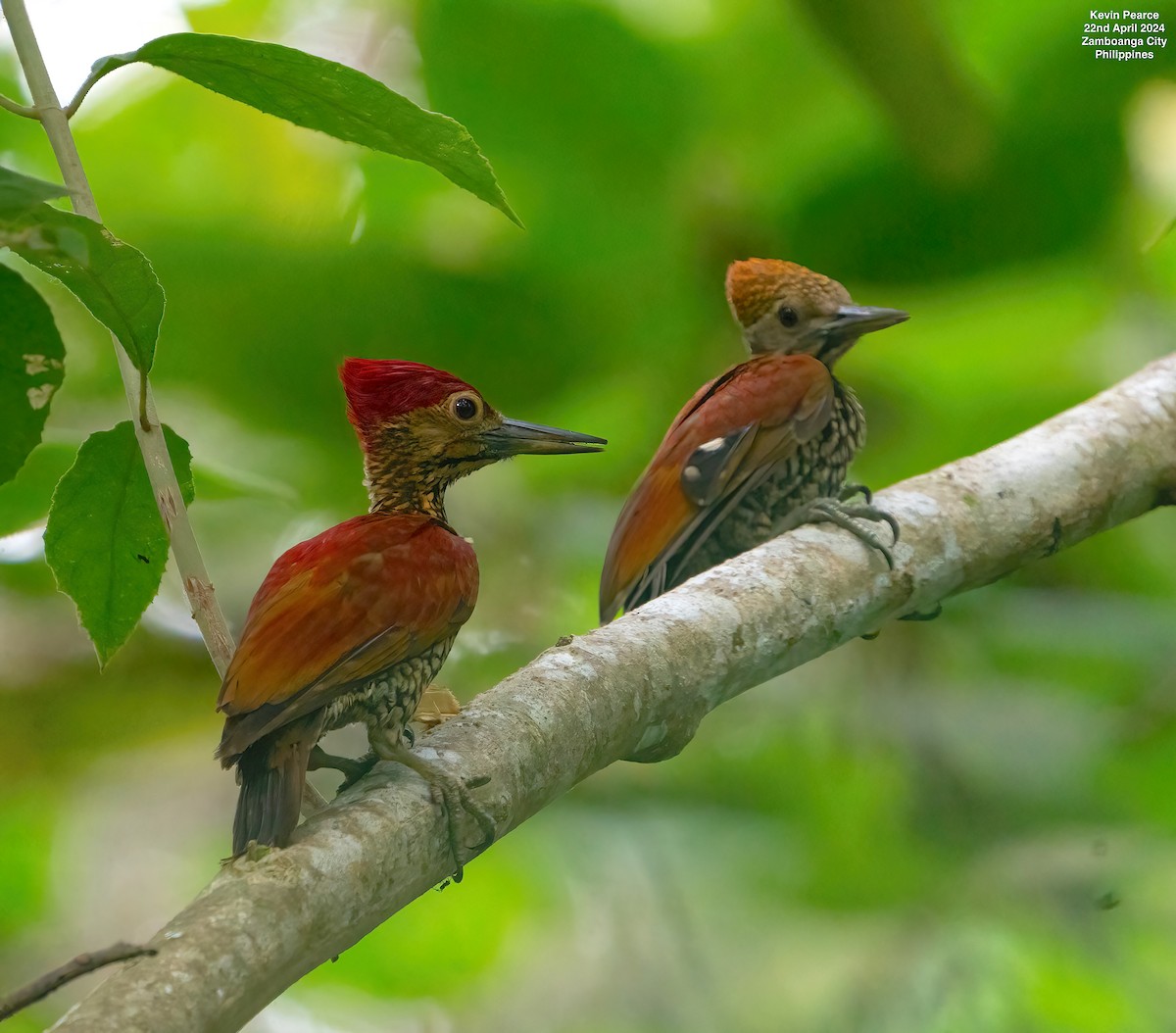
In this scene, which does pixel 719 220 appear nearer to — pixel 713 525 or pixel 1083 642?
pixel 713 525

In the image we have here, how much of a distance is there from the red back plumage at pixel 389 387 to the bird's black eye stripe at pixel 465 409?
16mm

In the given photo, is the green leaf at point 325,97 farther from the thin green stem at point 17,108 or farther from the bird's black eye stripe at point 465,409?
the bird's black eye stripe at point 465,409

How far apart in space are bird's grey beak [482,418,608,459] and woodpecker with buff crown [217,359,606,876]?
2 cm

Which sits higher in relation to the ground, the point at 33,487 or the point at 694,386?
the point at 33,487

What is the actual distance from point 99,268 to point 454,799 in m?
0.51

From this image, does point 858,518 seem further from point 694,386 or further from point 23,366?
point 23,366

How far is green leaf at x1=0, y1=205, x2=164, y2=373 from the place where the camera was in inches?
31.2

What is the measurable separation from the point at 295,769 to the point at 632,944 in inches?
59.1

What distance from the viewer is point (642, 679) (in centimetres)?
125

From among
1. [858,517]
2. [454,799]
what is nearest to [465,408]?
[858,517]

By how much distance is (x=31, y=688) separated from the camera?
233 cm

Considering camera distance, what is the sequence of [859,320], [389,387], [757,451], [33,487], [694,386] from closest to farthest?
[33,487] → [389,387] → [757,451] → [859,320] → [694,386]

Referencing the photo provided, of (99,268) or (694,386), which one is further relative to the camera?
(694,386)

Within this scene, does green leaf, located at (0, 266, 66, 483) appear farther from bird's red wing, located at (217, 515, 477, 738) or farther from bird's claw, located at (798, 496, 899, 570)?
bird's claw, located at (798, 496, 899, 570)
